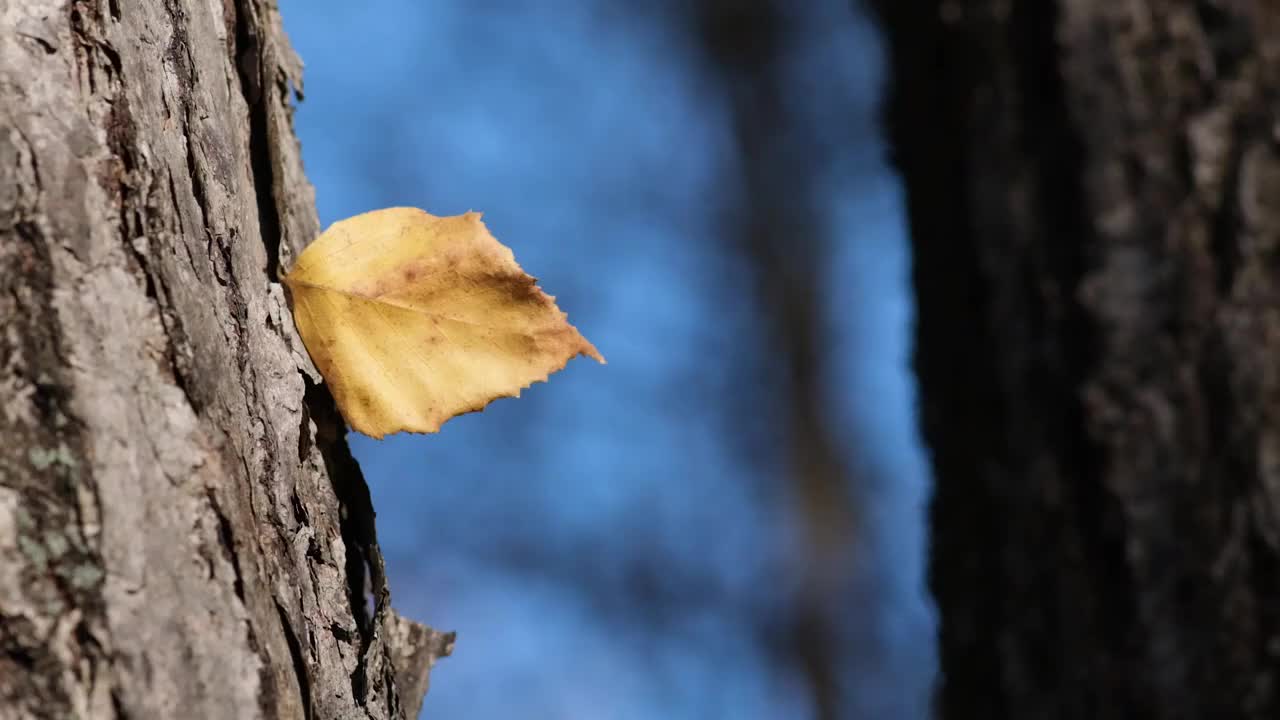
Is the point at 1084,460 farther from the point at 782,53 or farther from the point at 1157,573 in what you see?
the point at 782,53

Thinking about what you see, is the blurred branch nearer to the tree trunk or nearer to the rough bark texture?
the rough bark texture

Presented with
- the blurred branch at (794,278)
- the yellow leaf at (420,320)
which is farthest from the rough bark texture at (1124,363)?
the blurred branch at (794,278)

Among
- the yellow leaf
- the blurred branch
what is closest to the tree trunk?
the yellow leaf

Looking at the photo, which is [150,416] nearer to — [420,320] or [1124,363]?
[420,320]

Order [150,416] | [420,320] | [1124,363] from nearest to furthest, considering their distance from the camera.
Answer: [150,416]
[420,320]
[1124,363]

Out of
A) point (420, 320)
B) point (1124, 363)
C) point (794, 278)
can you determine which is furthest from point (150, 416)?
point (794, 278)

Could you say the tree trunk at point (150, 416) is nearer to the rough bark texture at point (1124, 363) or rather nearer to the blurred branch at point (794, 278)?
the rough bark texture at point (1124, 363)
